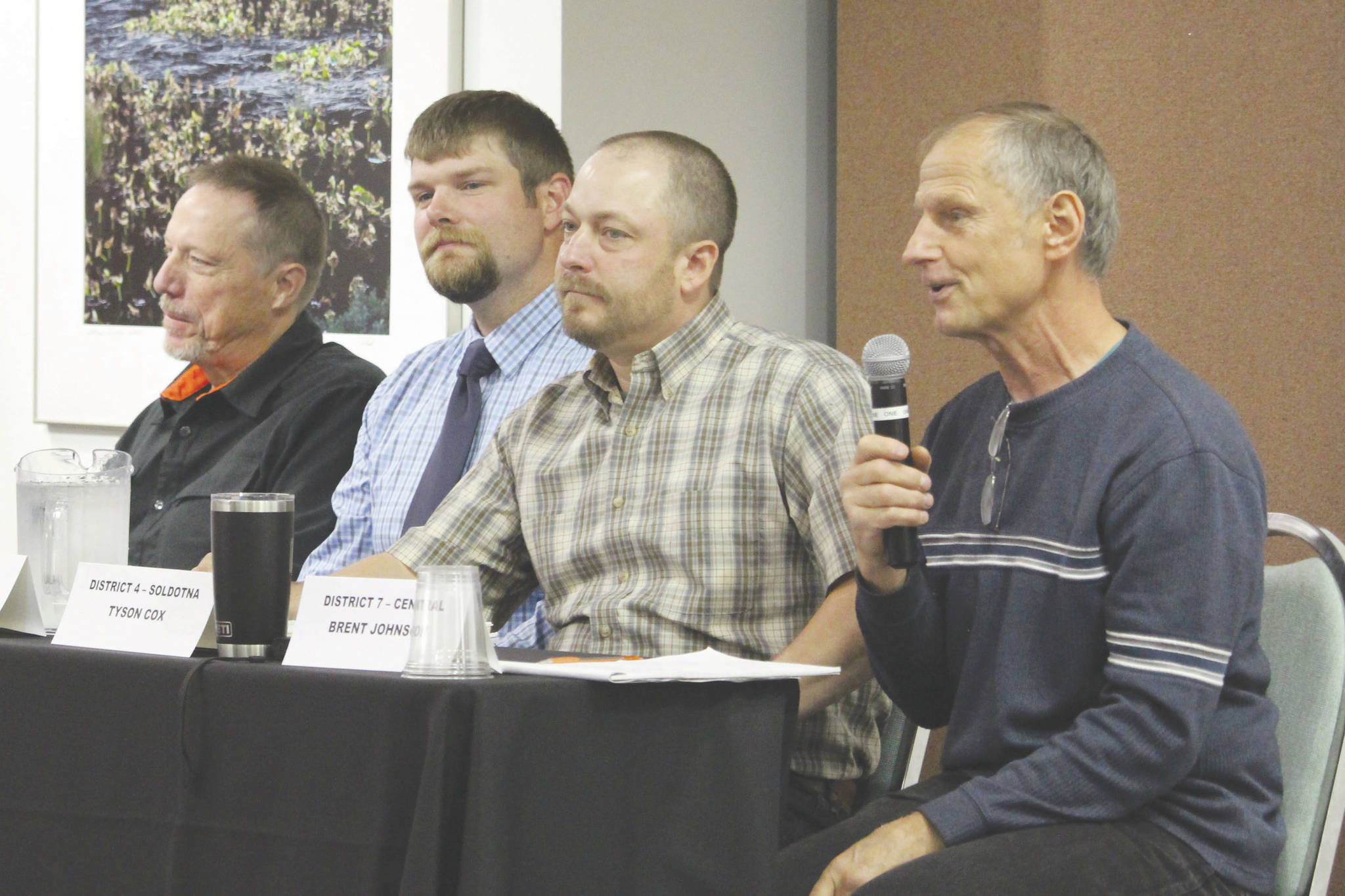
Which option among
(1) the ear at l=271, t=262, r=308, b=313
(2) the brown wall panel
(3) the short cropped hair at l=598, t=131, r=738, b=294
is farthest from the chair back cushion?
(1) the ear at l=271, t=262, r=308, b=313

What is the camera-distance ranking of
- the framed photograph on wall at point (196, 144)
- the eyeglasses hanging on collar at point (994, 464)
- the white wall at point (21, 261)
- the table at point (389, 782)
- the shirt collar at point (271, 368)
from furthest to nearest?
the white wall at point (21, 261) < the framed photograph on wall at point (196, 144) < the shirt collar at point (271, 368) < the eyeglasses hanging on collar at point (994, 464) < the table at point (389, 782)

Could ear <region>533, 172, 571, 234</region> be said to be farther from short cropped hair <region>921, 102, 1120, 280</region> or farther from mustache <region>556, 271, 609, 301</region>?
short cropped hair <region>921, 102, 1120, 280</region>

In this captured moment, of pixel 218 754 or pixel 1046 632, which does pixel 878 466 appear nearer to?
pixel 1046 632

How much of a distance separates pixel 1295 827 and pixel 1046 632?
A: 34cm

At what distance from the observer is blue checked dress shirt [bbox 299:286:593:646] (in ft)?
7.77

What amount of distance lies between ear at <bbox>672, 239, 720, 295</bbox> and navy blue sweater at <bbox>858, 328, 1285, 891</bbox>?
616mm

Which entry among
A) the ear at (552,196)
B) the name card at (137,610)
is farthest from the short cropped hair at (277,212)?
the name card at (137,610)

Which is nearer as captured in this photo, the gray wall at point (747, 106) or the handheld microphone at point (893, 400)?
the handheld microphone at point (893, 400)

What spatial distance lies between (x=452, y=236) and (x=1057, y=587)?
140cm

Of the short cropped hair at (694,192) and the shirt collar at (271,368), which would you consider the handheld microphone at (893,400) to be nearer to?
the short cropped hair at (694,192)

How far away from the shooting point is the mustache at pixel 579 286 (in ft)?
6.66

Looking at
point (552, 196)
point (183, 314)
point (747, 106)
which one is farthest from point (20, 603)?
point (747, 106)

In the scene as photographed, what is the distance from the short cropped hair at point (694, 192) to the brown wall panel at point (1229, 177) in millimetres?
736

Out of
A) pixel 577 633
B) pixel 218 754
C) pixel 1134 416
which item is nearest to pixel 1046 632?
pixel 1134 416
